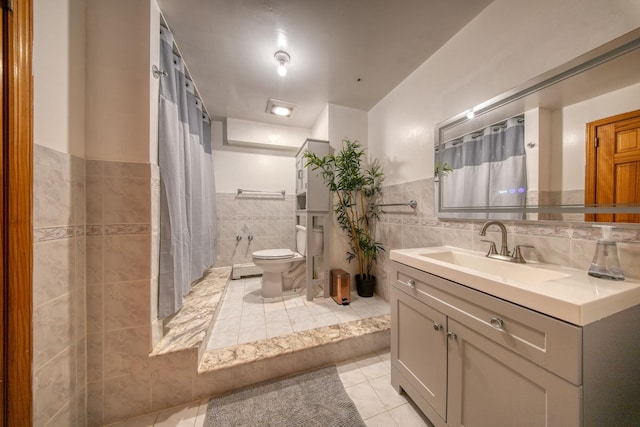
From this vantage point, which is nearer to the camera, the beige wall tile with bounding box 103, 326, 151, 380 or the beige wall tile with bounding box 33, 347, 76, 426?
the beige wall tile with bounding box 33, 347, 76, 426

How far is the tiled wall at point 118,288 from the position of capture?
1.06m

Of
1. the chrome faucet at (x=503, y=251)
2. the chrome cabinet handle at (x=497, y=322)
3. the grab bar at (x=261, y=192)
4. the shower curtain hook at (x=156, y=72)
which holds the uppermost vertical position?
the shower curtain hook at (x=156, y=72)

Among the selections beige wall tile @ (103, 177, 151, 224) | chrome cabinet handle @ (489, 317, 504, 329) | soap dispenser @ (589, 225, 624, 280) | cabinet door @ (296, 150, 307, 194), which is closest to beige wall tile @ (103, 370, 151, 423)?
beige wall tile @ (103, 177, 151, 224)

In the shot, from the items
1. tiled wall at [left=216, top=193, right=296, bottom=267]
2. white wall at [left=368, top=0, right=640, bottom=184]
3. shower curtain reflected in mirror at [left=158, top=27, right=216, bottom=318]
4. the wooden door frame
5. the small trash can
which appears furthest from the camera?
tiled wall at [left=216, top=193, right=296, bottom=267]

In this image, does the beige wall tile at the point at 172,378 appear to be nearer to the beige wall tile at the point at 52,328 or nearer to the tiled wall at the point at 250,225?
the beige wall tile at the point at 52,328

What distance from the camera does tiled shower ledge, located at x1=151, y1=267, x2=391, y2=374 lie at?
123cm

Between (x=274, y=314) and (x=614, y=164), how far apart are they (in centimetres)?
223

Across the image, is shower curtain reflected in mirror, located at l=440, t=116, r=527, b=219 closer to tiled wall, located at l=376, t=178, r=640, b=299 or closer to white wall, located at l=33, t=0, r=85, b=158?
tiled wall, located at l=376, t=178, r=640, b=299

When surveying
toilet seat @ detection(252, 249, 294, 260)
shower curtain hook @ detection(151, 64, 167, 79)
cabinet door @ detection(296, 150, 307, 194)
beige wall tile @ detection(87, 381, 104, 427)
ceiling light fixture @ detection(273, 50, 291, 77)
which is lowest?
beige wall tile @ detection(87, 381, 104, 427)

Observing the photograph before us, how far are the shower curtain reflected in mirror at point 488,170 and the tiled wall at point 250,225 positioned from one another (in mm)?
2216

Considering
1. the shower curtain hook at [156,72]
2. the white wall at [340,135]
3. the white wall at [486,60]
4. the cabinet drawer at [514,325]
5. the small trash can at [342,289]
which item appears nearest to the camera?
the cabinet drawer at [514,325]

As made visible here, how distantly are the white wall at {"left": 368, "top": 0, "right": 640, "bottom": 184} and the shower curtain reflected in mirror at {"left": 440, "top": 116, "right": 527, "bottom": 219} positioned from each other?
0.21 meters

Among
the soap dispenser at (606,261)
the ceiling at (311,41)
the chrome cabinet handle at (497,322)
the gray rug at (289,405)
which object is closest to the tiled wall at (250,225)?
the ceiling at (311,41)

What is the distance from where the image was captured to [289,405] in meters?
1.15
